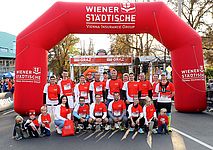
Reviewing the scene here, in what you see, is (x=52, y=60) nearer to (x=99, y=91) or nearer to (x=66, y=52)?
(x=66, y=52)

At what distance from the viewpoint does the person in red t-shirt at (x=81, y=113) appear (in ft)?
27.7

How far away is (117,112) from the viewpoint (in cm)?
848

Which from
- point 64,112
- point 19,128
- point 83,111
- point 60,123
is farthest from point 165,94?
point 19,128

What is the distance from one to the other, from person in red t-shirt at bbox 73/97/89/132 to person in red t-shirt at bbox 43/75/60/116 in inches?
28.0

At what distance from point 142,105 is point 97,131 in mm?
1634

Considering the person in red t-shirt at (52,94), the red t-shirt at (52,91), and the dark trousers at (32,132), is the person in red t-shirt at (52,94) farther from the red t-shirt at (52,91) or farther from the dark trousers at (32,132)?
the dark trousers at (32,132)

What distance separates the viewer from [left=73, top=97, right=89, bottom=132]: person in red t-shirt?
27.7 ft

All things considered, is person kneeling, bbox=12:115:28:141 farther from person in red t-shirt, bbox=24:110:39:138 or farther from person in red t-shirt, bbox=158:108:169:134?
person in red t-shirt, bbox=158:108:169:134

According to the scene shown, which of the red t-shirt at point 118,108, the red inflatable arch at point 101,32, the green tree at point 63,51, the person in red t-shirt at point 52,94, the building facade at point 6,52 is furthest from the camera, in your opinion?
the building facade at point 6,52

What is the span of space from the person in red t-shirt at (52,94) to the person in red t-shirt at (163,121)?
10.3ft

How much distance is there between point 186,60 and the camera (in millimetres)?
11102

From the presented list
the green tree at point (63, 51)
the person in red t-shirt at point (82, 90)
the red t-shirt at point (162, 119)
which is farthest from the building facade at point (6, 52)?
the red t-shirt at point (162, 119)

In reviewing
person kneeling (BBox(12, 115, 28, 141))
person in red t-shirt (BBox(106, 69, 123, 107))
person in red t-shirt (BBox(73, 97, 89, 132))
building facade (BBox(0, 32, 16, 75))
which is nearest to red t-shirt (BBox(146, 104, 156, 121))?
person in red t-shirt (BBox(106, 69, 123, 107))

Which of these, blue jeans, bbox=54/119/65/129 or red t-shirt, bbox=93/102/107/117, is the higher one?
red t-shirt, bbox=93/102/107/117
